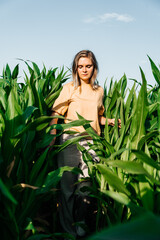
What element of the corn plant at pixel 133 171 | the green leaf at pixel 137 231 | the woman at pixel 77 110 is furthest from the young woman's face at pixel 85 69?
the green leaf at pixel 137 231

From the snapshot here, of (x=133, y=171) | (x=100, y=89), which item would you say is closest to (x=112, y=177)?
(x=133, y=171)

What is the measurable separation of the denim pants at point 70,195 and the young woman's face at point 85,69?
39cm

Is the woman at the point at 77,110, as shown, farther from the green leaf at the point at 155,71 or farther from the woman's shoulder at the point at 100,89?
the green leaf at the point at 155,71

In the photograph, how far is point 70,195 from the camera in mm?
1340

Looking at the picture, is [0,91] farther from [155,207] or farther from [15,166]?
[155,207]

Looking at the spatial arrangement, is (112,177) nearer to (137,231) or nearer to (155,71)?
(137,231)

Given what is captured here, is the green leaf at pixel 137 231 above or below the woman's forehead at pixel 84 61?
below

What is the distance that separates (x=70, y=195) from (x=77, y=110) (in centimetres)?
49

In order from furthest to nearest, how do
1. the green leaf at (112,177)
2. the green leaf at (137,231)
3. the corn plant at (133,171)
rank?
the green leaf at (112,177), the corn plant at (133,171), the green leaf at (137,231)

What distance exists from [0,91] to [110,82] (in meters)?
0.78

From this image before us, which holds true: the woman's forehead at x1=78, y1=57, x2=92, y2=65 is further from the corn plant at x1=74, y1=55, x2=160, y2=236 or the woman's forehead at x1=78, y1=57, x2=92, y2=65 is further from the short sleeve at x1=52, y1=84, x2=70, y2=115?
the corn plant at x1=74, y1=55, x2=160, y2=236

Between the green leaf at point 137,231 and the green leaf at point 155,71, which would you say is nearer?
the green leaf at point 137,231

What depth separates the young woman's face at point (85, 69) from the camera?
146 cm

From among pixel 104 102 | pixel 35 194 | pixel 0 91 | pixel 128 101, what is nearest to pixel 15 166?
pixel 35 194
